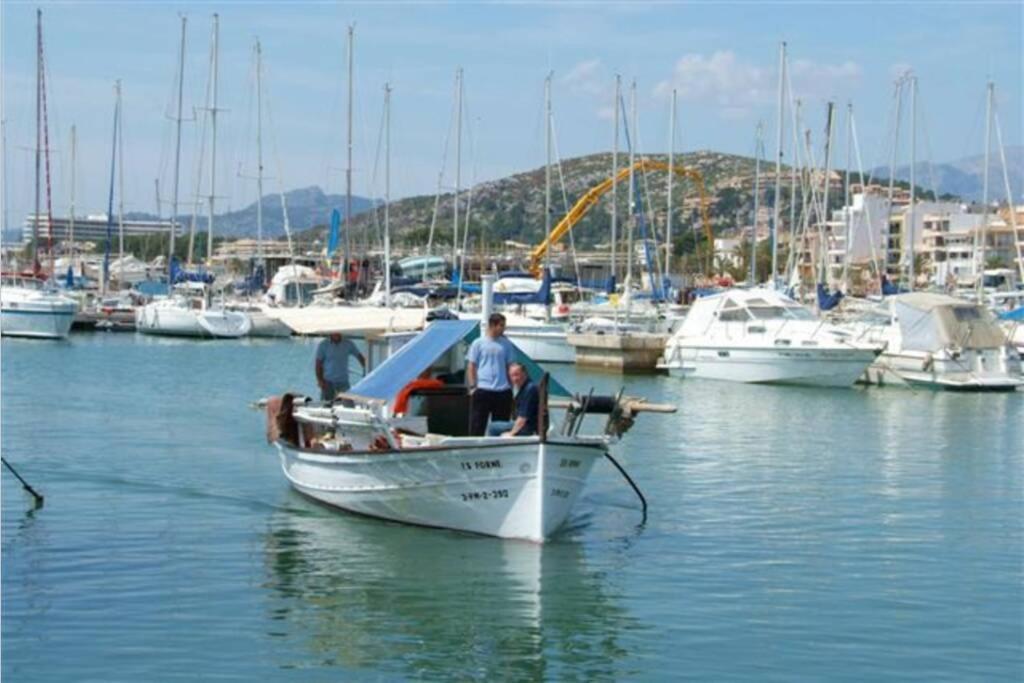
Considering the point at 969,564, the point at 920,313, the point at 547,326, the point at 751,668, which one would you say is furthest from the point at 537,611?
the point at 547,326

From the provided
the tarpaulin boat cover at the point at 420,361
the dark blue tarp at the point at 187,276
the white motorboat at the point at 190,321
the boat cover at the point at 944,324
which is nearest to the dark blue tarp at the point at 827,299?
the boat cover at the point at 944,324

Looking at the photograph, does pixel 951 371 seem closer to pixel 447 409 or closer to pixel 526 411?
pixel 447 409

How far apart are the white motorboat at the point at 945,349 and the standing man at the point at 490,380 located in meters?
32.0

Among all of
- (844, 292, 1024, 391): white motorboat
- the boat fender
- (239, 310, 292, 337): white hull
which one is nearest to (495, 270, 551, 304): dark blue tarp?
(239, 310, 292, 337): white hull

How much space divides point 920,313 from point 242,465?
29167 millimetres

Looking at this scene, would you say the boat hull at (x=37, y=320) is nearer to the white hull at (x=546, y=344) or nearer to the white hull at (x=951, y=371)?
the white hull at (x=546, y=344)

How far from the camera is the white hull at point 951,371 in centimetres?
5166

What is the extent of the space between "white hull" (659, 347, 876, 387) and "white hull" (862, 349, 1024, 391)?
167cm

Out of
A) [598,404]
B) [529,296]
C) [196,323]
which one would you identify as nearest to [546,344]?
[529,296]

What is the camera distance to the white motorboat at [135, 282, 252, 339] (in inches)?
3255

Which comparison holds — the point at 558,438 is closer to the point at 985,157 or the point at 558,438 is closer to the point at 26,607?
the point at 26,607

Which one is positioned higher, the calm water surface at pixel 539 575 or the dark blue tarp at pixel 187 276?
the dark blue tarp at pixel 187 276

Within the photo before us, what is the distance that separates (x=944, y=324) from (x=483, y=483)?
1360 inches

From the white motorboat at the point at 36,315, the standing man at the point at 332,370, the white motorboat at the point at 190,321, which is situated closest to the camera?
the standing man at the point at 332,370
